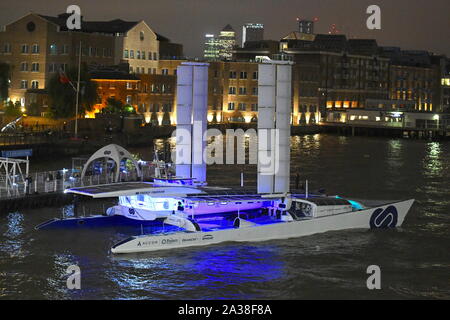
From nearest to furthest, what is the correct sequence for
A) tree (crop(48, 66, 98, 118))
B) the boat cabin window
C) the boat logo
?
the boat cabin window → the boat logo → tree (crop(48, 66, 98, 118))

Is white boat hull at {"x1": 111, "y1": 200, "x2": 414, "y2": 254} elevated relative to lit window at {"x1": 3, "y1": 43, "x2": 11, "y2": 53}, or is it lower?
lower

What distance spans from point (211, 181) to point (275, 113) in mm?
16009

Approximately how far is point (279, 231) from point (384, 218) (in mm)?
5231

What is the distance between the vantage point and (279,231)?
31.4 meters

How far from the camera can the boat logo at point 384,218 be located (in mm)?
34125

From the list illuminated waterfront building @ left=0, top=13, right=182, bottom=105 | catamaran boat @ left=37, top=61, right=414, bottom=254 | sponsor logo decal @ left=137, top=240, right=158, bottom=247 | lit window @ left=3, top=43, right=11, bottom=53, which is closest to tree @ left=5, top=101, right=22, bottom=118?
illuminated waterfront building @ left=0, top=13, right=182, bottom=105

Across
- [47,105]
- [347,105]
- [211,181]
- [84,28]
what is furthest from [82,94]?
[347,105]

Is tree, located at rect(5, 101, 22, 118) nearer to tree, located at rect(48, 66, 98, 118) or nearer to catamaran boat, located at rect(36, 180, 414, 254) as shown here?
tree, located at rect(48, 66, 98, 118)

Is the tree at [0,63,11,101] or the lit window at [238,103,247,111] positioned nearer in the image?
the tree at [0,63,11,101]

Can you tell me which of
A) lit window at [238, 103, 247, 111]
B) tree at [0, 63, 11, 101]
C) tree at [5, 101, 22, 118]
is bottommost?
tree at [5, 101, 22, 118]

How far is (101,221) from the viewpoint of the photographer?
33.0 metres

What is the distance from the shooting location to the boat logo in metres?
34.1

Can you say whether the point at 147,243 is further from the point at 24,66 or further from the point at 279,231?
the point at 24,66

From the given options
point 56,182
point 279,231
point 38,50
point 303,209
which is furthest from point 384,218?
point 38,50
